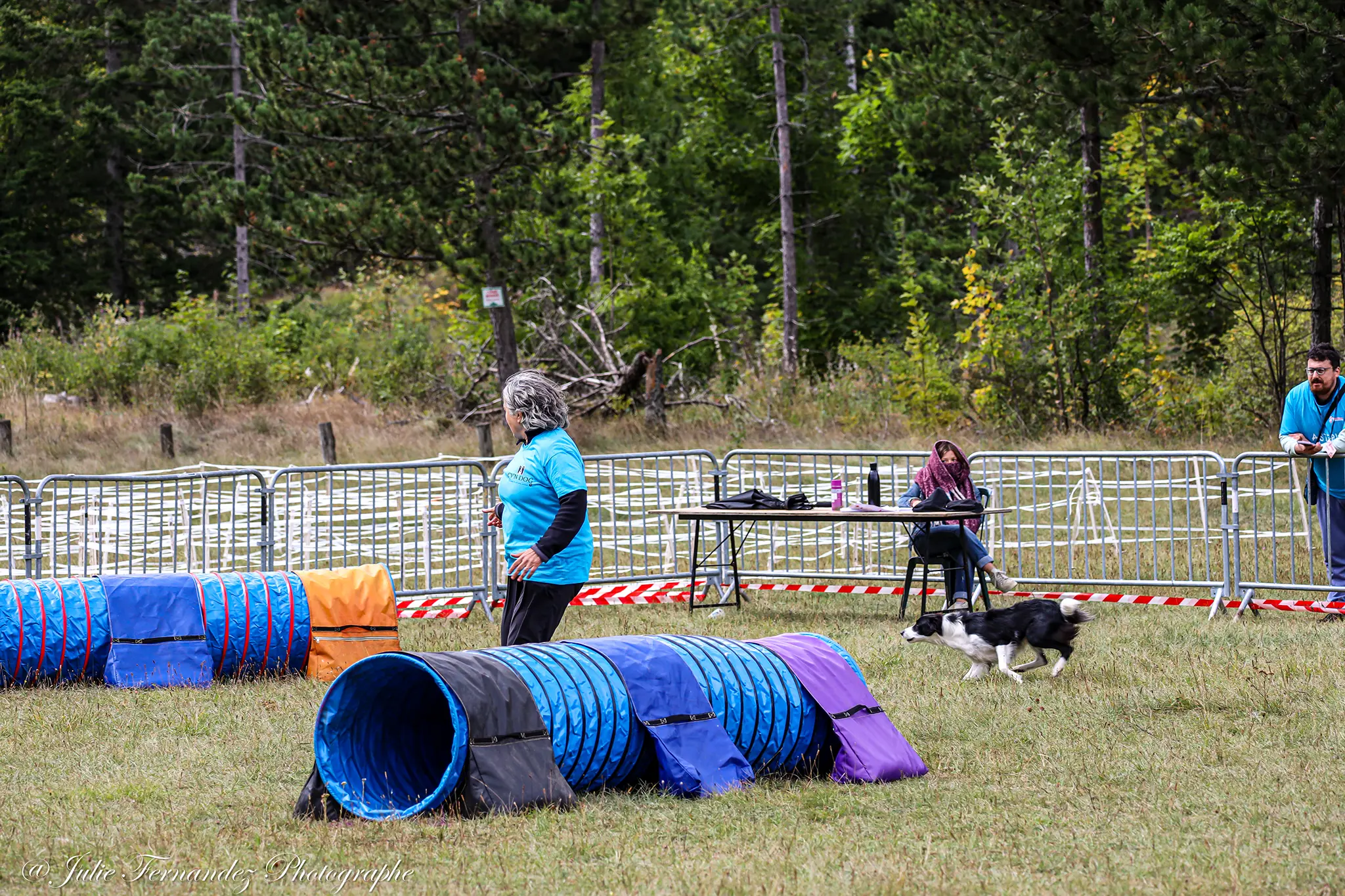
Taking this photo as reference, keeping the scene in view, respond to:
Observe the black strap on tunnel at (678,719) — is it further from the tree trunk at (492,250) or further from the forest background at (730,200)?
the tree trunk at (492,250)

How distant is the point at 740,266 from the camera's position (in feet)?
108

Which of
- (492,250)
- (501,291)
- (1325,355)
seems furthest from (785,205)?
(1325,355)

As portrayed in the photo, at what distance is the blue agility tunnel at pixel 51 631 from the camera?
332 inches

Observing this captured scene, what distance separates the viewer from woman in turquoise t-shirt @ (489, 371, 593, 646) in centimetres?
676

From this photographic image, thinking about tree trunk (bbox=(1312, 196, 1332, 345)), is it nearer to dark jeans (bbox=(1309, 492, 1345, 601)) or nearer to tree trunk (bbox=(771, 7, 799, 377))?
dark jeans (bbox=(1309, 492, 1345, 601))

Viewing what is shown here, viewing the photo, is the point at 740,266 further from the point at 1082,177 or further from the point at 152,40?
the point at 152,40

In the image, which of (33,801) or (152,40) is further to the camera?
(152,40)

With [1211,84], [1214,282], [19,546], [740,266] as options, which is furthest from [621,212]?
[19,546]

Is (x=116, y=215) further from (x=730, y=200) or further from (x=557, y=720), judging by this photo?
(x=557, y=720)

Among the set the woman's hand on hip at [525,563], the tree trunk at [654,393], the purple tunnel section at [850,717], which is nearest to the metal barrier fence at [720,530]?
the woman's hand on hip at [525,563]

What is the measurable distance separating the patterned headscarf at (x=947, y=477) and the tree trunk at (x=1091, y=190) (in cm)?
1161

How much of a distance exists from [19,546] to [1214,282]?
16.8 m

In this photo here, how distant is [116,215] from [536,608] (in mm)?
40449

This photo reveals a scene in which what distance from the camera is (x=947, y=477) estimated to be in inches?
417
